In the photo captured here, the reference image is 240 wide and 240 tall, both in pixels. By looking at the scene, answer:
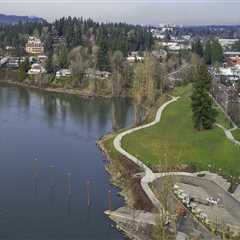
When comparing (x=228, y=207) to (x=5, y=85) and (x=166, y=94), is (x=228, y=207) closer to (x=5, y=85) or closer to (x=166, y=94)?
(x=166, y=94)

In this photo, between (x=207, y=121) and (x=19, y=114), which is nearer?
(x=207, y=121)

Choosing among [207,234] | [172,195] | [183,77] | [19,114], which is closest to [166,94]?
[183,77]

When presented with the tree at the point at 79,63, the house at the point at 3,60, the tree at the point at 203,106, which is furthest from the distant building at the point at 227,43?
the tree at the point at 203,106

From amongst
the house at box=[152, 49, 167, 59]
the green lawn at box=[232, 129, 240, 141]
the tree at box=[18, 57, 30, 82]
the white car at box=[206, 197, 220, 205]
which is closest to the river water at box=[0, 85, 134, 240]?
the white car at box=[206, 197, 220, 205]

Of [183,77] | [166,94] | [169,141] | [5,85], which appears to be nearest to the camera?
[169,141]

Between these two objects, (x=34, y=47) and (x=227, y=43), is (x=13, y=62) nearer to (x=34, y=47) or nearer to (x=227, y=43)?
(x=34, y=47)

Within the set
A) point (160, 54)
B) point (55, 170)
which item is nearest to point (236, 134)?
point (55, 170)
